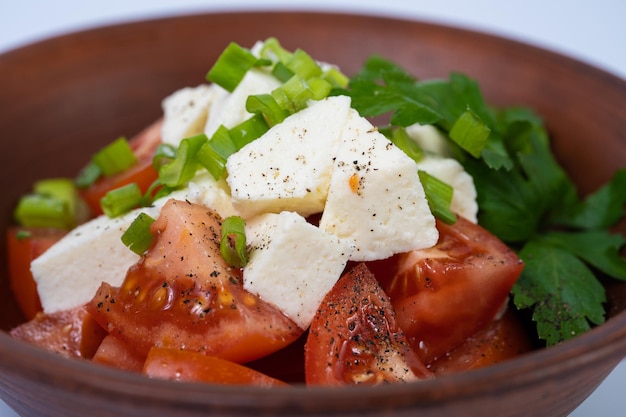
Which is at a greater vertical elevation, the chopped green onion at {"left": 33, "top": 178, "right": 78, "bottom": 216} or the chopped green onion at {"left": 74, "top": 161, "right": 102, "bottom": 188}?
the chopped green onion at {"left": 74, "top": 161, "right": 102, "bottom": 188}

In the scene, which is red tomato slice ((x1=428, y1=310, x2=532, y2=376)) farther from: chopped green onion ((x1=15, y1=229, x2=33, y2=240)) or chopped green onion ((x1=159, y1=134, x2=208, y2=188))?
chopped green onion ((x1=15, y1=229, x2=33, y2=240))

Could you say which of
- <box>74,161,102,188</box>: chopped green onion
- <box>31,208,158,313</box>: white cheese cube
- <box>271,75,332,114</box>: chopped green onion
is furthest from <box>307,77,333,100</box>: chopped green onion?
<box>74,161,102,188</box>: chopped green onion

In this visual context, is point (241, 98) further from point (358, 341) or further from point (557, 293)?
point (557, 293)

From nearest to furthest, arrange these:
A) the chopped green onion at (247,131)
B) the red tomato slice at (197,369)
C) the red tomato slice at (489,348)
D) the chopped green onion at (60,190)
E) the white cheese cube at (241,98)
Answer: the red tomato slice at (197,369) < the red tomato slice at (489,348) < the chopped green onion at (247,131) < the white cheese cube at (241,98) < the chopped green onion at (60,190)

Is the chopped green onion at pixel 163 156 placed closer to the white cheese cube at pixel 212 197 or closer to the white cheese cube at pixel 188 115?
the white cheese cube at pixel 188 115

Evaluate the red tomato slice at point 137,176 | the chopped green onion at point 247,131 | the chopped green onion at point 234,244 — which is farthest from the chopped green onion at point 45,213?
the chopped green onion at point 234,244

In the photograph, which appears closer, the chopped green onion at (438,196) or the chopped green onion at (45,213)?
the chopped green onion at (438,196)

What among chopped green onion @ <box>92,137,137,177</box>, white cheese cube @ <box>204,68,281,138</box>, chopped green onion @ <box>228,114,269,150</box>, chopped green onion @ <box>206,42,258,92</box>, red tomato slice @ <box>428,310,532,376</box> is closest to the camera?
red tomato slice @ <box>428,310,532,376</box>

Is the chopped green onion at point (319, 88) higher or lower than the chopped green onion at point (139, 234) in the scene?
higher
